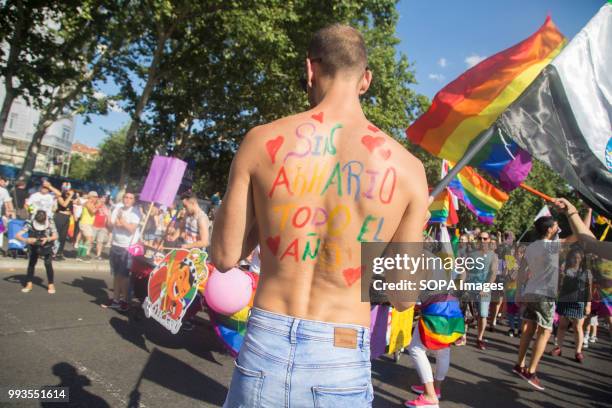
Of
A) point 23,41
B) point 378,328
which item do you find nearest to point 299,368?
point 378,328

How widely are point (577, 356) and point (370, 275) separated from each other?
24.4 ft

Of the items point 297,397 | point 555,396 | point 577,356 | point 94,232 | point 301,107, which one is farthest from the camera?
point 301,107

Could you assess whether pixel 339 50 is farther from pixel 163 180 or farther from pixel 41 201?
pixel 41 201

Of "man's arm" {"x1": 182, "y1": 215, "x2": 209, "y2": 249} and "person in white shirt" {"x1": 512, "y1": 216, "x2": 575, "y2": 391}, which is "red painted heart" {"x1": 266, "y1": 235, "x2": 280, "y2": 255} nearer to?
"person in white shirt" {"x1": 512, "y1": 216, "x2": 575, "y2": 391}

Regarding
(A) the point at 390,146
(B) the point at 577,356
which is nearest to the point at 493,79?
(A) the point at 390,146

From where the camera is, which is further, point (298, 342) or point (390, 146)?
point (390, 146)

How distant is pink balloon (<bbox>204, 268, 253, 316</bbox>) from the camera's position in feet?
12.8

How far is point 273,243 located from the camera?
1.47m

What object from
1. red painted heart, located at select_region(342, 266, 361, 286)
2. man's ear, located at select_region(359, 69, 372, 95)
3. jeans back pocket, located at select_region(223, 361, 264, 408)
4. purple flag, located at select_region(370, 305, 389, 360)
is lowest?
purple flag, located at select_region(370, 305, 389, 360)

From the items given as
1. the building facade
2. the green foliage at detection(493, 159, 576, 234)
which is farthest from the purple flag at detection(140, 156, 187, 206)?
the building facade

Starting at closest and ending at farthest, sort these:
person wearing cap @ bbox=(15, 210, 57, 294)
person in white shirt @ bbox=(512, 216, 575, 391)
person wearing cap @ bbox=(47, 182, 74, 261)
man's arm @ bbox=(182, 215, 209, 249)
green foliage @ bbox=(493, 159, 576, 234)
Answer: person in white shirt @ bbox=(512, 216, 575, 391)
man's arm @ bbox=(182, 215, 209, 249)
person wearing cap @ bbox=(15, 210, 57, 294)
person wearing cap @ bbox=(47, 182, 74, 261)
green foliage @ bbox=(493, 159, 576, 234)

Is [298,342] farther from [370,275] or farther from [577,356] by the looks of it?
[577,356]

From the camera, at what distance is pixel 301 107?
16938mm

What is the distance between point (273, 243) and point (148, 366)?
351 cm
